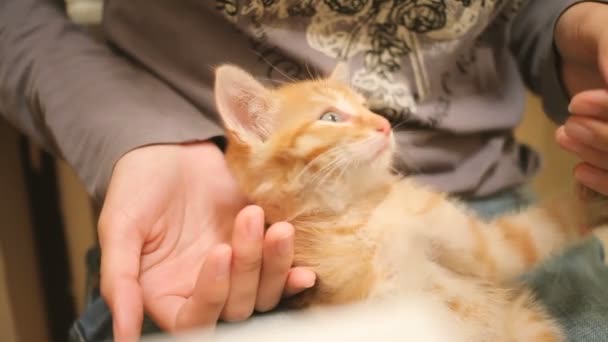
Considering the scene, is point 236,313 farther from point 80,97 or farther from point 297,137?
point 80,97

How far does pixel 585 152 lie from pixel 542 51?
0.93ft

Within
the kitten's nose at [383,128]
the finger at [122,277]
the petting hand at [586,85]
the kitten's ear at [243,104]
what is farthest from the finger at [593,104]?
the finger at [122,277]

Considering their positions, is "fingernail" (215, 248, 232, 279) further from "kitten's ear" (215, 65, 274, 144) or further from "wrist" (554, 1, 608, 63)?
"wrist" (554, 1, 608, 63)

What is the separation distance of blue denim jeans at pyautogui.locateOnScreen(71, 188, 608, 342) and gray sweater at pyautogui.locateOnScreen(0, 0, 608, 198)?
19cm

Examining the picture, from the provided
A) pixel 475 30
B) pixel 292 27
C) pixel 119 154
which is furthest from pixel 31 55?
pixel 475 30

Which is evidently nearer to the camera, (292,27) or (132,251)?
(132,251)

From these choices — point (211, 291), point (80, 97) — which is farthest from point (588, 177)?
point (80, 97)

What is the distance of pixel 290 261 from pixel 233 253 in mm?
64

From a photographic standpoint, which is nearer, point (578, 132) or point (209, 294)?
point (209, 294)

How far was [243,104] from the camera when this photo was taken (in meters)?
0.69

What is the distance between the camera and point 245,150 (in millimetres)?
697

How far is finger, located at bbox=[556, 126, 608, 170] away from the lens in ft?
2.26

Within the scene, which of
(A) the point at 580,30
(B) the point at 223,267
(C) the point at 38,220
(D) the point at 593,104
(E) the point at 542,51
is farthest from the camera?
(C) the point at 38,220

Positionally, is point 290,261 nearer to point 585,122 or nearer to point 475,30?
point 585,122
